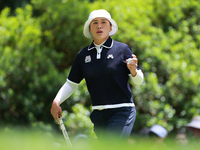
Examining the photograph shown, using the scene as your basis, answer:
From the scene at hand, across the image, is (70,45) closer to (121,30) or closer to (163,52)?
(121,30)

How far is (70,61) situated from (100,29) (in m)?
4.51

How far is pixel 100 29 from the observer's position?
3586 mm

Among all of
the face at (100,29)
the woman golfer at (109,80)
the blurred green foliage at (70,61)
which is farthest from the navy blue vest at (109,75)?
the blurred green foliage at (70,61)

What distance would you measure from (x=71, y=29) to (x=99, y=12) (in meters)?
4.11

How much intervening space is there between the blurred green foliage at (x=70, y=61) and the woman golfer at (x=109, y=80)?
2984mm

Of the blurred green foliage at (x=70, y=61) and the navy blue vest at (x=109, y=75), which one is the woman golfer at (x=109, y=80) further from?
the blurred green foliage at (x=70, y=61)

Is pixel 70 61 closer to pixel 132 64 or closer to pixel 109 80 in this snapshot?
pixel 109 80

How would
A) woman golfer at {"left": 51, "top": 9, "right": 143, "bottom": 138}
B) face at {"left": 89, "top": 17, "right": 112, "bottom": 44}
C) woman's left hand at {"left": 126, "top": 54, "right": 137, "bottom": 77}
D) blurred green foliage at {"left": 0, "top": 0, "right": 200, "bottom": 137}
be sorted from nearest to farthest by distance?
woman's left hand at {"left": 126, "top": 54, "right": 137, "bottom": 77} < woman golfer at {"left": 51, "top": 9, "right": 143, "bottom": 138} < face at {"left": 89, "top": 17, "right": 112, "bottom": 44} < blurred green foliage at {"left": 0, "top": 0, "right": 200, "bottom": 137}

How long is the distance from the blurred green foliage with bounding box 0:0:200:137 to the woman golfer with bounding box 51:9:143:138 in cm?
298

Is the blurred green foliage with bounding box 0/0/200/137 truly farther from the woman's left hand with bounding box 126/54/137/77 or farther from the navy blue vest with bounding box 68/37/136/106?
the woman's left hand with bounding box 126/54/137/77

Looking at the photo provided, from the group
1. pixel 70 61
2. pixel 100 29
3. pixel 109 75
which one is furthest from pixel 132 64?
pixel 70 61

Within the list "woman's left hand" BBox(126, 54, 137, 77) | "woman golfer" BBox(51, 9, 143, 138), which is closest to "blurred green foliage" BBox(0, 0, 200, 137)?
"woman golfer" BBox(51, 9, 143, 138)

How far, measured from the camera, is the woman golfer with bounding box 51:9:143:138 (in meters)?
3.37

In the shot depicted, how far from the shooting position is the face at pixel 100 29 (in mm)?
3586
